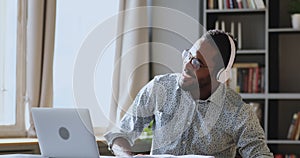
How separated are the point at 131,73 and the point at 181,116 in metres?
1.94

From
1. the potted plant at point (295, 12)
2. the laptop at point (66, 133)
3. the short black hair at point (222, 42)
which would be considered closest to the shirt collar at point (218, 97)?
the short black hair at point (222, 42)

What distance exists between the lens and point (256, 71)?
4445mm

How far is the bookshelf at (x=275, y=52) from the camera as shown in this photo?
14.7 feet

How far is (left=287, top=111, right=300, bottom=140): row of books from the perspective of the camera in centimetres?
442

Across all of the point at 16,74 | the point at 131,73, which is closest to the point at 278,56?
the point at 131,73

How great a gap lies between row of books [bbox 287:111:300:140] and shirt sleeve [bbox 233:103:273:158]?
2.11 metres

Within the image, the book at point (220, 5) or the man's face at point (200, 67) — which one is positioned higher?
the book at point (220, 5)

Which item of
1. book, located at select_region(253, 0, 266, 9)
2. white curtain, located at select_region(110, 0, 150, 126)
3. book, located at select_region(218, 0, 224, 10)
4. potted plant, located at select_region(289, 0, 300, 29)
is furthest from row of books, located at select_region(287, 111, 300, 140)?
white curtain, located at select_region(110, 0, 150, 126)

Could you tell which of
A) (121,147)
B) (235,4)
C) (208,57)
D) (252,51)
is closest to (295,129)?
(252,51)

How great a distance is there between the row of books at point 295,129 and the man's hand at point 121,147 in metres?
2.38

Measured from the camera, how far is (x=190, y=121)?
2516 millimetres

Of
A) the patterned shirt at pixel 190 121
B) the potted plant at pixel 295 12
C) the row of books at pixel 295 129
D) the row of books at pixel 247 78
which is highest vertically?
the potted plant at pixel 295 12

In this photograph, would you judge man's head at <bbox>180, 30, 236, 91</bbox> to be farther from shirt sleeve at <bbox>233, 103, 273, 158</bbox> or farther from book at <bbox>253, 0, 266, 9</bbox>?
book at <bbox>253, 0, 266, 9</bbox>

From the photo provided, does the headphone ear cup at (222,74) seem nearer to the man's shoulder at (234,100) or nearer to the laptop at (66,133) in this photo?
the man's shoulder at (234,100)
